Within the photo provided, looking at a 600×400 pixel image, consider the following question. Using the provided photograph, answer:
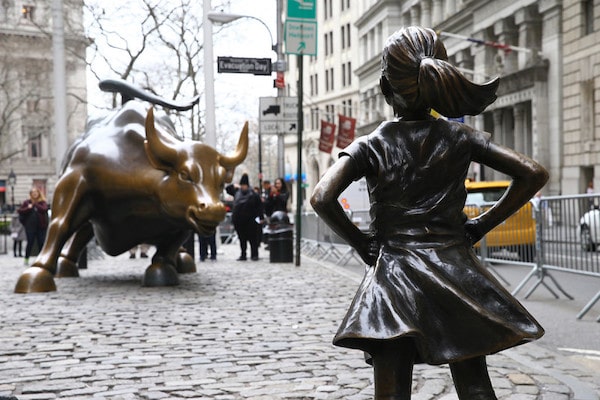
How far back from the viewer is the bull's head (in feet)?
33.5

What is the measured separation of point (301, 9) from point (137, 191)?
615 centimetres

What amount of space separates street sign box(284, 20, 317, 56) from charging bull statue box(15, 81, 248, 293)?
3.67m

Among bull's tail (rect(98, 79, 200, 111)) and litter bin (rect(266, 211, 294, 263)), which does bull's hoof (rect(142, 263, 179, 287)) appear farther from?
litter bin (rect(266, 211, 294, 263))

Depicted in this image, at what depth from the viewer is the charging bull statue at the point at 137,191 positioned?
1042cm

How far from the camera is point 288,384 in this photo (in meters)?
5.37

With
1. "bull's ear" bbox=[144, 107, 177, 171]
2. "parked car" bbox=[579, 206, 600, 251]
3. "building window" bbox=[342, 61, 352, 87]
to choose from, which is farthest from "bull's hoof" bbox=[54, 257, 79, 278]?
"building window" bbox=[342, 61, 352, 87]

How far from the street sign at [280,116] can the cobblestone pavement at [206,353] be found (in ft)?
19.0

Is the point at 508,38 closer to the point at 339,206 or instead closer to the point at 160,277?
the point at 160,277

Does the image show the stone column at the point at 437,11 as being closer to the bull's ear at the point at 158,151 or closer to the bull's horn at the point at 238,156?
the bull's horn at the point at 238,156

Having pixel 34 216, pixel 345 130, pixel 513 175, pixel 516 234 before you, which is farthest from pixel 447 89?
pixel 345 130

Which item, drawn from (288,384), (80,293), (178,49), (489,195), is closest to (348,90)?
(178,49)

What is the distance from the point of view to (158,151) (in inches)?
412

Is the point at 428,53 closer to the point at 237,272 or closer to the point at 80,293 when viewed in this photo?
the point at 80,293

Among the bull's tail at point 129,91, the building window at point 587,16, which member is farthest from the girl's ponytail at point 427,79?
the building window at point 587,16
